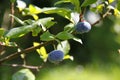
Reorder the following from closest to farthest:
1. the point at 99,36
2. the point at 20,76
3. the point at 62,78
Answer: the point at 20,76 → the point at 62,78 → the point at 99,36

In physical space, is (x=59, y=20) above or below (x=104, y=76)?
above

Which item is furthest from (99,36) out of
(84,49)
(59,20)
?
(59,20)

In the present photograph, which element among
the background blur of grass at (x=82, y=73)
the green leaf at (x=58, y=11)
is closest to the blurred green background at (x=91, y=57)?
the background blur of grass at (x=82, y=73)

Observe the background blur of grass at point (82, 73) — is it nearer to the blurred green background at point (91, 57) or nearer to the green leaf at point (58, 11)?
the blurred green background at point (91, 57)

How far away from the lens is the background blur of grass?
7.06 feet

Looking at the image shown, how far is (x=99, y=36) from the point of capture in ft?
7.61

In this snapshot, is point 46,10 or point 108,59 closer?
point 46,10

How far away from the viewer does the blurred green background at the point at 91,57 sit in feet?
7.11

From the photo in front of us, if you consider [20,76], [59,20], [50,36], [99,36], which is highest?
[50,36]

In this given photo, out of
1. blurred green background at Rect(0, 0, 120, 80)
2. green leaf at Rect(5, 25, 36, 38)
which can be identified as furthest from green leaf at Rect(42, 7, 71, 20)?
blurred green background at Rect(0, 0, 120, 80)

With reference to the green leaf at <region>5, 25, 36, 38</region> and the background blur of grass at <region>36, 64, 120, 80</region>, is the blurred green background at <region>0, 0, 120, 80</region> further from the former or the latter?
the green leaf at <region>5, 25, 36, 38</region>

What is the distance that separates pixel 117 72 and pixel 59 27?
364mm

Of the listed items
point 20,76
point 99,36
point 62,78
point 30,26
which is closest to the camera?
point 30,26

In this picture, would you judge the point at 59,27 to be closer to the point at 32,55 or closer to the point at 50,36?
the point at 32,55
